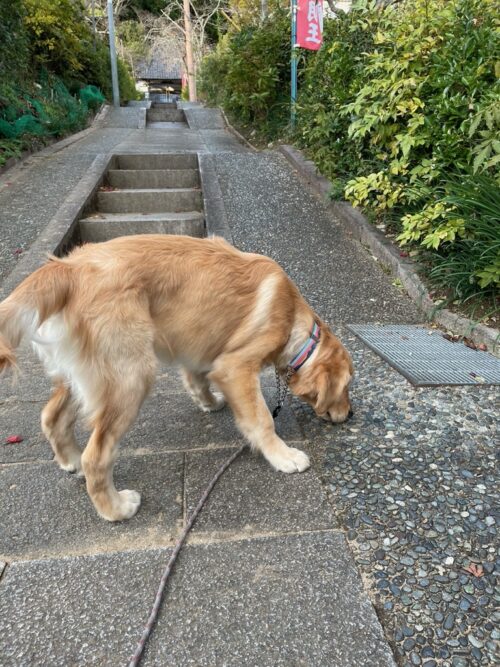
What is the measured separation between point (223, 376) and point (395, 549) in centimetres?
118

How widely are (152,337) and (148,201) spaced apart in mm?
5833

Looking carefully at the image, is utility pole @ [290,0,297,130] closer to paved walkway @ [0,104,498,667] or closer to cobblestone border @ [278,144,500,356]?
cobblestone border @ [278,144,500,356]

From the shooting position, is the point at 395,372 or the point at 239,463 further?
the point at 395,372

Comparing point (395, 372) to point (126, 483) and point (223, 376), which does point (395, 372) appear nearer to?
point (223, 376)

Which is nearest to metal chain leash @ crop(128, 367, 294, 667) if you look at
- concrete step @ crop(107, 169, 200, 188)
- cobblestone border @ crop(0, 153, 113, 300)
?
cobblestone border @ crop(0, 153, 113, 300)

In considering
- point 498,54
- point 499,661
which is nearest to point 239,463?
point 499,661

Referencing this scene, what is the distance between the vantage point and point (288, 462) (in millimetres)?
2596

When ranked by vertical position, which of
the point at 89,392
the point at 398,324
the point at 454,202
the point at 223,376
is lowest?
the point at 398,324

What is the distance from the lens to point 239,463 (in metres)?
2.68

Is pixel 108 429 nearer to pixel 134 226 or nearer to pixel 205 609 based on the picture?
pixel 205 609

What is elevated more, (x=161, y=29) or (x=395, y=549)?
(x=161, y=29)

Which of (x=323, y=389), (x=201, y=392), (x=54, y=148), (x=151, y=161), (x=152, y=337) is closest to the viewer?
(x=152, y=337)

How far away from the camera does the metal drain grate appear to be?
11.3ft

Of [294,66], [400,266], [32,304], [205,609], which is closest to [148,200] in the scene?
[400,266]
